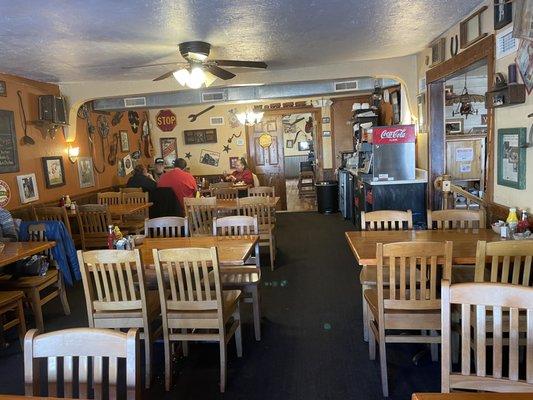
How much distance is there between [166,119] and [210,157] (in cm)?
138

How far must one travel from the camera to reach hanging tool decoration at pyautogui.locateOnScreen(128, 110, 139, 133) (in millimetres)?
8812

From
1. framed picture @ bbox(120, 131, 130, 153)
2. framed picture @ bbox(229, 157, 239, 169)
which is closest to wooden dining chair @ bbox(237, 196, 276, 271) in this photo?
framed picture @ bbox(120, 131, 130, 153)

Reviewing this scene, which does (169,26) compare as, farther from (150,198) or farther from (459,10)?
(150,198)

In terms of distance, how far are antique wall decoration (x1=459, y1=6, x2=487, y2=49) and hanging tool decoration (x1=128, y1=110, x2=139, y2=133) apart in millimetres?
6861

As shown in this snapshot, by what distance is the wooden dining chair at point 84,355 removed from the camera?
4.45ft

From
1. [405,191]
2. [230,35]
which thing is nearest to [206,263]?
[230,35]

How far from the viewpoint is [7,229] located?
157 inches

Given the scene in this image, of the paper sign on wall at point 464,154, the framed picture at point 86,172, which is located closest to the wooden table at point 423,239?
the paper sign on wall at point 464,154

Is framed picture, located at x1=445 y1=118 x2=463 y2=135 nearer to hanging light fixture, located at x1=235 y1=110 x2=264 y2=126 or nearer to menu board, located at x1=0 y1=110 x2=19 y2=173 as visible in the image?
hanging light fixture, located at x1=235 y1=110 x2=264 y2=126

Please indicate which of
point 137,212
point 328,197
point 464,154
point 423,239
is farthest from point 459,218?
point 328,197

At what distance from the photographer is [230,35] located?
3877 mm

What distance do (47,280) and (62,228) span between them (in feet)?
2.20

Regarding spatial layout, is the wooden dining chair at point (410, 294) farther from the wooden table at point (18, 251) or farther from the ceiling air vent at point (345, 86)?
the ceiling air vent at point (345, 86)

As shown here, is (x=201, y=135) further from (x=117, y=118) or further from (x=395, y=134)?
(x=395, y=134)
